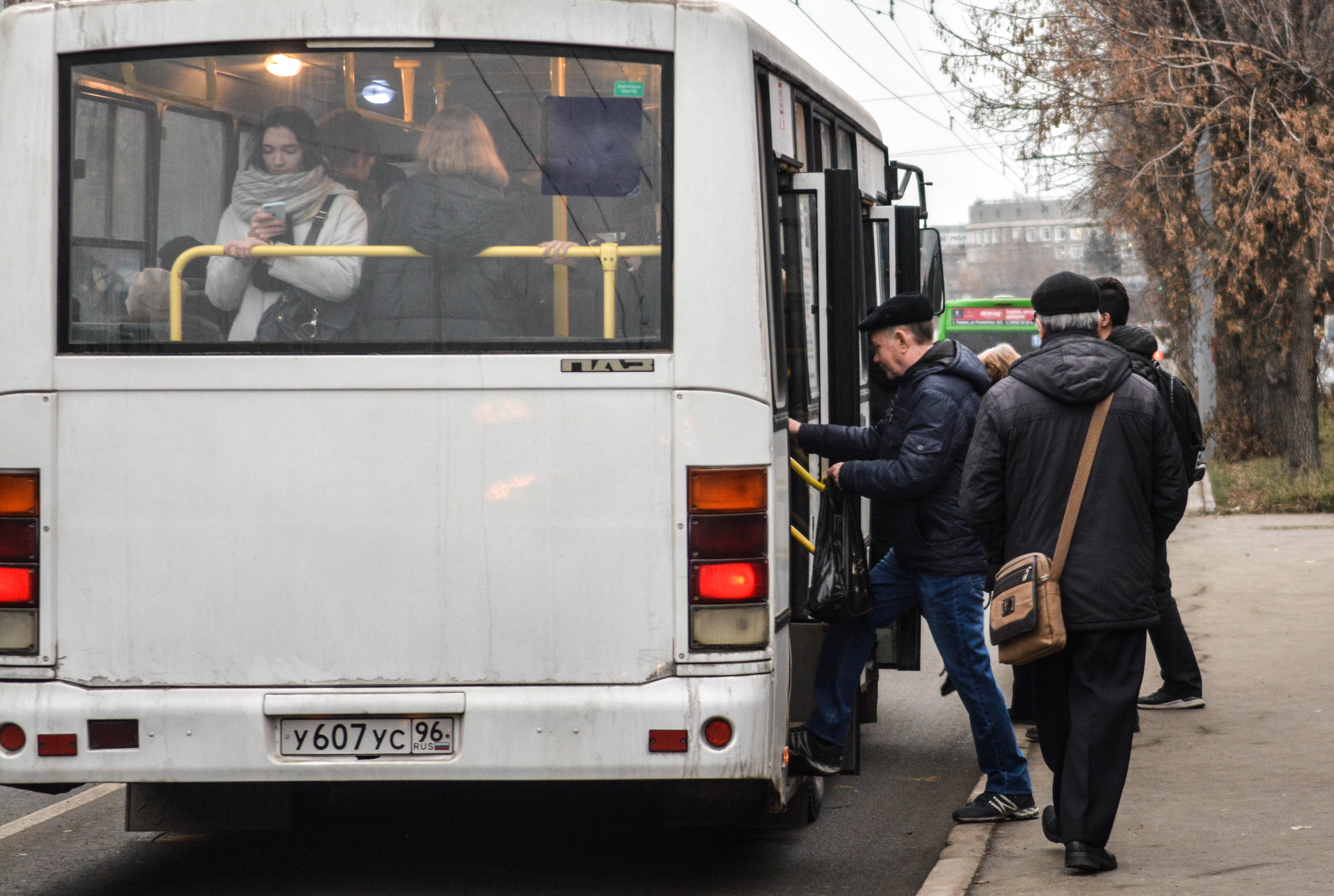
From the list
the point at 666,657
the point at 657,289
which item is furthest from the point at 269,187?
the point at 666,657

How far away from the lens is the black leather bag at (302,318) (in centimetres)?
462

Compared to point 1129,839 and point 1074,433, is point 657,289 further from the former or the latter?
point 1129,839

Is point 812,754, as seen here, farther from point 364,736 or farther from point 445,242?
point 445,242

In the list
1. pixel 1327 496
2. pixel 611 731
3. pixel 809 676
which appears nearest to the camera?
pixel 611 731

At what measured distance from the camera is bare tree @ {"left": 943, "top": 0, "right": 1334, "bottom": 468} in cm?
1670

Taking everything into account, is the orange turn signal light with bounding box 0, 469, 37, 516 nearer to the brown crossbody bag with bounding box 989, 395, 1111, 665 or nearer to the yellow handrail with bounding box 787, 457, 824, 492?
the yellow handrail with bounding box 787, 457, 824, 492

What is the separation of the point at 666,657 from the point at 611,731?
0.83 feet

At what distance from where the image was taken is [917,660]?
653 cm

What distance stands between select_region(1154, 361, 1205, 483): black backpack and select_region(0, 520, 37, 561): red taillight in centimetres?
424

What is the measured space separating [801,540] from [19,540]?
2.41m

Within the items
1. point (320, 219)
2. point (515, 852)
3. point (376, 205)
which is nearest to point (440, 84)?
point (376, 205)

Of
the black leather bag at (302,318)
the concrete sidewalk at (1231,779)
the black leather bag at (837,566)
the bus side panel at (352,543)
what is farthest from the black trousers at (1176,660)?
the black leather bag at (302,318)

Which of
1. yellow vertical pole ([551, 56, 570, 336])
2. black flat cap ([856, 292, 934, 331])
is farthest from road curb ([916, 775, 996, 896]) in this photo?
yellow vertical pole ([551, 56, 570, 336])

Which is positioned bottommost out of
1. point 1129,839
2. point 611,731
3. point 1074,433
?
point 1129,839
